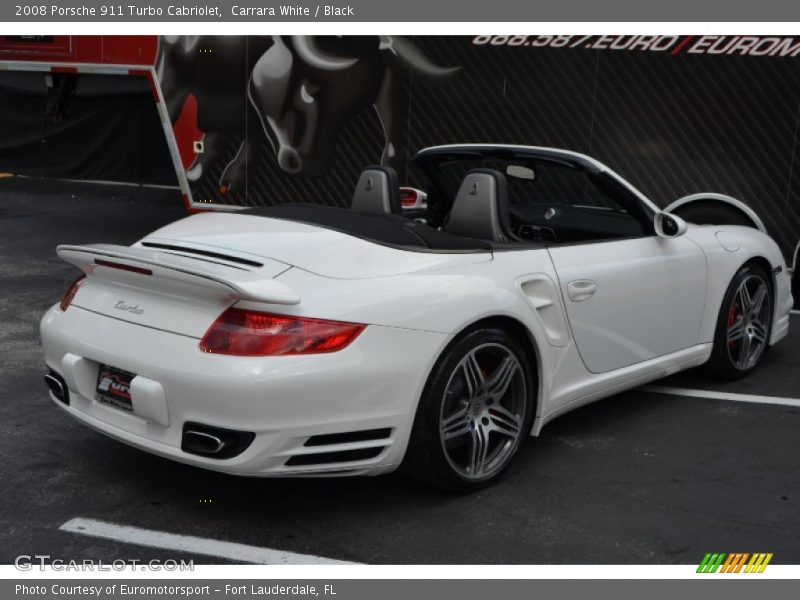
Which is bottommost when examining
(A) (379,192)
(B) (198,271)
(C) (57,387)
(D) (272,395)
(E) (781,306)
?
(C) (57,387)

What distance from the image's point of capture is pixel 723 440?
4.68 metres

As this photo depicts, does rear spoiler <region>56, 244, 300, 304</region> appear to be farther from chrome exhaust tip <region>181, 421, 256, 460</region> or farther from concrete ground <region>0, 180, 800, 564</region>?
concrete ground <region>0, 180, 800, 564</region>

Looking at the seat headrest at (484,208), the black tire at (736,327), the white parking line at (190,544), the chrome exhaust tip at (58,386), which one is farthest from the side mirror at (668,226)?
the chrome exhaust tip at (58,386)

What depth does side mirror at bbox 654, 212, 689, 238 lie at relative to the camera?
492 centimetres

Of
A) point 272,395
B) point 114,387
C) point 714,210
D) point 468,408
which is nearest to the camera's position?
point 272,395

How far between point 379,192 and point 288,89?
510 cm

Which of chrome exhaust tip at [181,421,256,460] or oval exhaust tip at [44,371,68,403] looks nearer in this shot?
chrome exhaust tip at [181,421,256,460]

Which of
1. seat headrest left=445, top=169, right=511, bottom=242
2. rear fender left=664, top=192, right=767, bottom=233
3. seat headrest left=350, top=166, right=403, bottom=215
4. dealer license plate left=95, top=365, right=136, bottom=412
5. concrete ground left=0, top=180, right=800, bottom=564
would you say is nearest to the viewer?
concrete ground left=0, top=180, right=800, bottom=564

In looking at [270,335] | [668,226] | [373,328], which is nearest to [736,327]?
[668,226]

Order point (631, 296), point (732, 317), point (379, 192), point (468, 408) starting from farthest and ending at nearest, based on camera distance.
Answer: point (732, 317), point (379, 192), point (631, 296), point (468, 408)

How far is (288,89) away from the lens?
9641mm

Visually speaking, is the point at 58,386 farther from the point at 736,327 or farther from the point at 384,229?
the point at 736,327

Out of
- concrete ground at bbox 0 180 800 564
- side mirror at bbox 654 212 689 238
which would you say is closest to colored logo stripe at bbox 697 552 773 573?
concrete ground at bbox 0 180 800 564

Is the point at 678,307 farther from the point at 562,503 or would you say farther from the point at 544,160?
the point at 562,503
